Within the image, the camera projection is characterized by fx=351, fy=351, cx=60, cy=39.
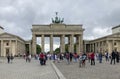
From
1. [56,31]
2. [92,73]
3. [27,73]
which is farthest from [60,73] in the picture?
[56,31]

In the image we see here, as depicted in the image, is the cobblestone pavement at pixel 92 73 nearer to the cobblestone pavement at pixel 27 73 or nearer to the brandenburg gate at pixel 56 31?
the cobblestone pavement at pixel 27 73

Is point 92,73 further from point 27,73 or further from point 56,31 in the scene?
point 56,31

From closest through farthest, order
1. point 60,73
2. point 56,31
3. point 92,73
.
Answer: point 60,73, point 92,73, point 56,31

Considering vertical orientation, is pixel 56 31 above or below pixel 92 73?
above

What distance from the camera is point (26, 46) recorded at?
162 metres

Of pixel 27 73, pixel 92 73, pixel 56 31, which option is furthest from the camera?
pixel 56 31

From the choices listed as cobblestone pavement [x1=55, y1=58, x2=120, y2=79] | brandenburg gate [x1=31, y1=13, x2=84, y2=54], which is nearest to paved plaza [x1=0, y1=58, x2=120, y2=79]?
cobblestone pavement [x1=55, y1=58, x2=120, y2=79]

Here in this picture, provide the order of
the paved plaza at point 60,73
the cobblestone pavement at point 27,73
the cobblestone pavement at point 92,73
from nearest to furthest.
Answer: the cobblestone pavement at point 92,73
the paved plaza at point 60,73
the cobblestone pavement at point 27,73

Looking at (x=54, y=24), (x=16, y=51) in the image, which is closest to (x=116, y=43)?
(x=54, y=24)

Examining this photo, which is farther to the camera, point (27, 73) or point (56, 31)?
point (56, 31)

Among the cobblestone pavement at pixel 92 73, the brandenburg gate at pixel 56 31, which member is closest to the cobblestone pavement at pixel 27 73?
the cobblestone pavement at pixel 92 73

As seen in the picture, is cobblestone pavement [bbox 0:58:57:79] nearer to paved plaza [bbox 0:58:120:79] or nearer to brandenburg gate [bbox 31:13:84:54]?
paved plaza [bbox 0:58:120:79]

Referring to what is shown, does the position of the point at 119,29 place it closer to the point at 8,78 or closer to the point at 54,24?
the point at 54,24

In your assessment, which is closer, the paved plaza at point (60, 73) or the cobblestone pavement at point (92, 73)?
the cobblestone pavement at point (92, 73)
